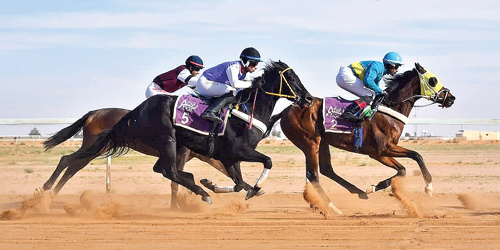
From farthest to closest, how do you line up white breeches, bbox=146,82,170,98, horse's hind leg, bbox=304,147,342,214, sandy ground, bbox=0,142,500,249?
white breeches, bbox=146,82,170,98 < horse's hind leg, bbox=304,147,342,214 < sandy ground, bbox=0,142,500,249

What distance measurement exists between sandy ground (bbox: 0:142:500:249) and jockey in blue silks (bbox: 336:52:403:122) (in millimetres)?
1310

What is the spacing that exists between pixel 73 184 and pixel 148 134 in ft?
23.9

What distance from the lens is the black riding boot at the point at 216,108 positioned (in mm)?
11586

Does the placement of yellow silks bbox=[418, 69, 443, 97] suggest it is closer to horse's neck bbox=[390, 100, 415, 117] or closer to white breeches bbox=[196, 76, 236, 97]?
horse's neck bbox=[390, 100, 415, 117]

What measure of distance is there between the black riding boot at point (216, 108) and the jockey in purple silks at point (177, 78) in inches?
65.1

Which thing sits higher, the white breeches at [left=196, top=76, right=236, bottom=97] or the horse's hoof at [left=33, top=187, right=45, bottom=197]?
the white breeches at [left=196, top=76, right=236, bottom=97]

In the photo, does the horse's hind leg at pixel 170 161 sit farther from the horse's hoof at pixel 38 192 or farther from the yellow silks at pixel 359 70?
the yellow silks at pixel 359 70

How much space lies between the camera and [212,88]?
11906 mm

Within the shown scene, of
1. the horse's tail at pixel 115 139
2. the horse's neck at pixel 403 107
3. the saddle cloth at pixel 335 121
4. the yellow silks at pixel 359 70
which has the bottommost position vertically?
the horse's tail at pixel 115 139

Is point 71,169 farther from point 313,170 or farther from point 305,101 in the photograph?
point 305,101

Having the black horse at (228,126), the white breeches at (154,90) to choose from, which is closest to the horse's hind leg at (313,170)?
the black horse at (228,126)

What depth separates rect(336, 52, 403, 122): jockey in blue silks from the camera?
12789mm

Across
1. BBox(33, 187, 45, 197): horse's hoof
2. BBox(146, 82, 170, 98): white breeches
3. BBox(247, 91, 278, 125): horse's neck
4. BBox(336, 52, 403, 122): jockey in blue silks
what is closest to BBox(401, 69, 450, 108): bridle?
BBox(336, 52, 403, 122): jockey in blue silks

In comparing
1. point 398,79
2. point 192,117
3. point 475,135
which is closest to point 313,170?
point 398,79
